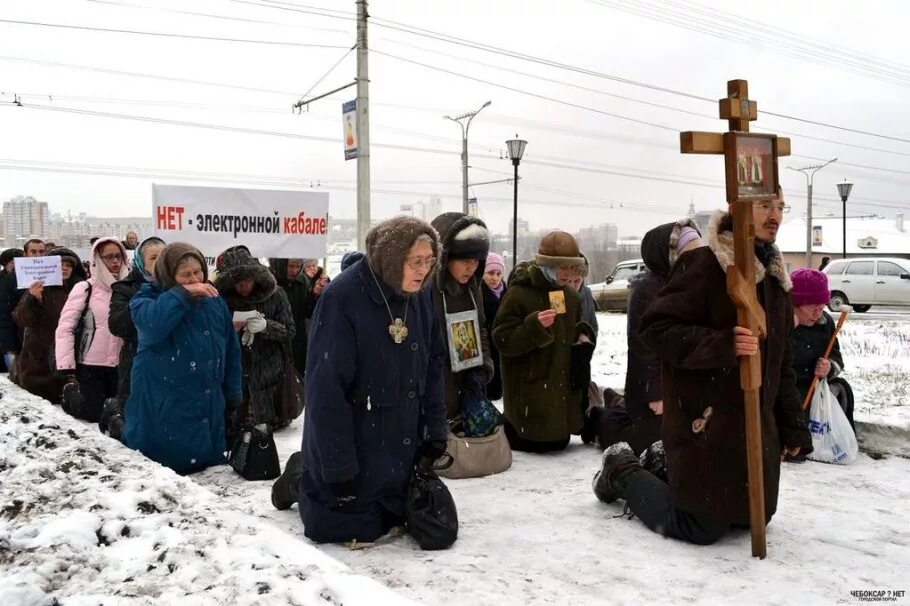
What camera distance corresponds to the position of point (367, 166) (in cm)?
1609

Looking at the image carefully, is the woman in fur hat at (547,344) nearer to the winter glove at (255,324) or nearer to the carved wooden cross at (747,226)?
the winter glove at (255,324)

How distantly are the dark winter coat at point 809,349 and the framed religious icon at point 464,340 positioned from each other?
7.48 ft

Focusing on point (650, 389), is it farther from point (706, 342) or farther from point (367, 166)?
point (367, 166)

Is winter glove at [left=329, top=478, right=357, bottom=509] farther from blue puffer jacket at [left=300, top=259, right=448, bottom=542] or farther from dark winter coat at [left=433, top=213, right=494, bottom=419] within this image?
dark winter coat at [left=433, top=213, right=494, bottom=419]

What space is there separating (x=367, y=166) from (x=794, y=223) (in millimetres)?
52743

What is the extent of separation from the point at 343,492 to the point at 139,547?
3.27ft

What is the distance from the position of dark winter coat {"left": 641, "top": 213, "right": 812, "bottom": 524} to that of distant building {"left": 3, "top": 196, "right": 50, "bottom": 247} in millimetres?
70743

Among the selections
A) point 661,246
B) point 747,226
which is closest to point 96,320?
point 661,246

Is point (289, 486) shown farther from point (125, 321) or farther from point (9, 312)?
point (9, 312)

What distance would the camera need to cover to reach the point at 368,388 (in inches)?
150

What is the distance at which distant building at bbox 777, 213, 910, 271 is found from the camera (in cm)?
4950

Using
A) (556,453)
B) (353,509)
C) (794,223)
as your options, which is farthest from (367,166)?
(794,223)

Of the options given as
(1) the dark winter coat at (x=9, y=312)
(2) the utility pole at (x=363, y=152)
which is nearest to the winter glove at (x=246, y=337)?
(1) the dark winter coat at (x=9, y=312)

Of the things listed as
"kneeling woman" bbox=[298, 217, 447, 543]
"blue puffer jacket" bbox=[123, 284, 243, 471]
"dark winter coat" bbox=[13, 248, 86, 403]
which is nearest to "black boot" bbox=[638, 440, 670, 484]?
"kneeling woman" bbox=[298, 217, 447, 543]
